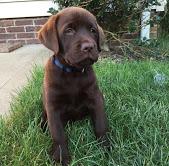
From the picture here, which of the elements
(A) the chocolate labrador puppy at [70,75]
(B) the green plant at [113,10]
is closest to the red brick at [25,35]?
(B) the green plant at [113,10]


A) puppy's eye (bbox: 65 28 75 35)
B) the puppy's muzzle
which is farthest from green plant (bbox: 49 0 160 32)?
the puppy's muzzle

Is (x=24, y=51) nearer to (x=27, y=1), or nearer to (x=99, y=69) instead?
(x=27, y=1)

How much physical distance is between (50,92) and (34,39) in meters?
4.19

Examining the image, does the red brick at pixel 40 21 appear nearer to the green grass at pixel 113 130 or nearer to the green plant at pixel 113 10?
the green plant at pixel 113 10

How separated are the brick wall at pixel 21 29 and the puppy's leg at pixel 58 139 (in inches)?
164

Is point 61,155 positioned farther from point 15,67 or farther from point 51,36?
point 15,67

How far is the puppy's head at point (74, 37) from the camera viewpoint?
8.50 ft

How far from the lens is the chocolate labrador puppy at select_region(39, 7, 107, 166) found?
8.68ft

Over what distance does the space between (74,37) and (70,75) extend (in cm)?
35

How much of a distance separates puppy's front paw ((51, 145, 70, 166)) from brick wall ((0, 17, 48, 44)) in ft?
14.2

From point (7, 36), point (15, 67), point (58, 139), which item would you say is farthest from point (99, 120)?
point (7, 36)

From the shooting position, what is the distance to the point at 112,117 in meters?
3.23

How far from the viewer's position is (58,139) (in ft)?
9.25

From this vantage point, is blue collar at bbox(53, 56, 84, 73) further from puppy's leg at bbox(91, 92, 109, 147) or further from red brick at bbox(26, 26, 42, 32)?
red brick at bbox(26, 26, 42, 32)
